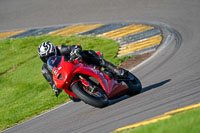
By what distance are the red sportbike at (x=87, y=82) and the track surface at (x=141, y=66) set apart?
0.81 feet

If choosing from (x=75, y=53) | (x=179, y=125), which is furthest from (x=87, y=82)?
(x=179, y=125)

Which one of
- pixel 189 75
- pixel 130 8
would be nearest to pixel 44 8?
pixel 130 8

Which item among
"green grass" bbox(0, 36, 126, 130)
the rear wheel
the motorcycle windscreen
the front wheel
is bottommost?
"green grass" bbox(0, 36, 126, 130)

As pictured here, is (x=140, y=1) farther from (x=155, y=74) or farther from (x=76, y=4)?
(x=155, y=74)

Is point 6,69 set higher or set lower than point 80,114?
lower

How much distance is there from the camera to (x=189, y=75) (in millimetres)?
8773

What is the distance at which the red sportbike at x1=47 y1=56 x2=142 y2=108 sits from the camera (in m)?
7.67

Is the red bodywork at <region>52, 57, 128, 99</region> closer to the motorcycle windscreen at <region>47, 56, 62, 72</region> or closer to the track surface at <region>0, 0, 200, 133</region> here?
the motorcycle windscreen at <region>47, 56, 62, 72</region>

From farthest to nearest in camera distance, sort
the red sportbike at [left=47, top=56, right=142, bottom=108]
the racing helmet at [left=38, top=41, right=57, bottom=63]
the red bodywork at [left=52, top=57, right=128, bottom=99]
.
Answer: the racing helmet at [left=38, top=41, right=57, bottom=63] < the red bodywork at [left=52, top=57, right=128, bottom=99] < the red sportbike at [left=47, top=56, right=142, bottom=108]

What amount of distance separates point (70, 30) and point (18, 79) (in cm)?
394

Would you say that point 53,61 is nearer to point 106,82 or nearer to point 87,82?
point 87,82

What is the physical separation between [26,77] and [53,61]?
5.36 metres

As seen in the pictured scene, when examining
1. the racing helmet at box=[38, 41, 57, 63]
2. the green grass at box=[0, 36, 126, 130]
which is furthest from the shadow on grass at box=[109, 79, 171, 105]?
the green grass at box=[0, 36, 126, 130]

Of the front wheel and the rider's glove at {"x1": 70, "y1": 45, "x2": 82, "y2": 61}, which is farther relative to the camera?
the rider's glove at {"x1": 70, "y1": 45, "x2": 82, "y2": 61}
